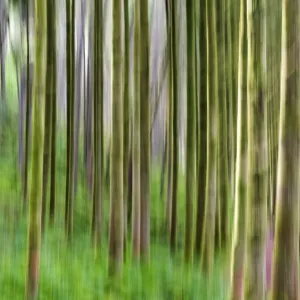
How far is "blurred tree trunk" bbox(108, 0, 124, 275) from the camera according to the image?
12.8ft

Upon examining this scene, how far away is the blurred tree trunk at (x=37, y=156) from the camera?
330 centimetres

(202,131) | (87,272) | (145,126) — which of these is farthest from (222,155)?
(87,272)

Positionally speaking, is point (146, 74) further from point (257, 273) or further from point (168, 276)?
point (257, 273)

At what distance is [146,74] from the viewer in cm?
470

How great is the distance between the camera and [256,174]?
243 cm

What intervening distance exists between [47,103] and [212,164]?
1.63 meters

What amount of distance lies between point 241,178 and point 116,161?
121 cm

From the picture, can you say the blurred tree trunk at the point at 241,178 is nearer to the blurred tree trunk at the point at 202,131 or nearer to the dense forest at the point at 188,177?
the dense forest at the point at 188,177

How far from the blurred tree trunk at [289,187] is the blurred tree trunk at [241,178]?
0.59 m

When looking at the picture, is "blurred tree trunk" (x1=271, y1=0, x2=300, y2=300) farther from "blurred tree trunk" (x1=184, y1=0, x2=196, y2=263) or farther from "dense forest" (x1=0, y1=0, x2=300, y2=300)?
"blurred tree trunk" (x1=184, y1=0, x2=196, y2=263)

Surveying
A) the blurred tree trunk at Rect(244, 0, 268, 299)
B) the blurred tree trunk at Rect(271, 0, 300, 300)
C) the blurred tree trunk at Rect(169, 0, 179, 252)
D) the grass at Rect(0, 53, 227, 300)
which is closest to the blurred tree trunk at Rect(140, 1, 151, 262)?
the grass at Rect(0, 53, 227, 300)

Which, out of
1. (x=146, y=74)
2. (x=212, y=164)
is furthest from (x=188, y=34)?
(x=212, y=164)

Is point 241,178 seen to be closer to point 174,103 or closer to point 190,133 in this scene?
point 190,133

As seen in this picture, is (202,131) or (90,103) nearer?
(202,131)
